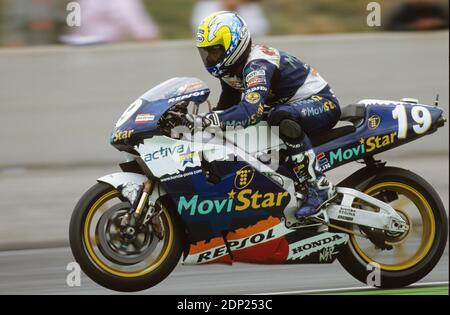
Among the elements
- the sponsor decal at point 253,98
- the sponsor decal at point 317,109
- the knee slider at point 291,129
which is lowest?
the knee slider at point 291,129

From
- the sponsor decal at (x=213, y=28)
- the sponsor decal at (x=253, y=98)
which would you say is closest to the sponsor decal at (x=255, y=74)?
the sponsor decal at (x=253, y=98)

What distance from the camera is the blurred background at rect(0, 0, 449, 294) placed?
9258mm

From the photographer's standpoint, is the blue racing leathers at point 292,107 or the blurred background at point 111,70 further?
the blurred background at point 111,70

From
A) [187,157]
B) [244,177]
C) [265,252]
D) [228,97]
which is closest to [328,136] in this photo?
[244,177]

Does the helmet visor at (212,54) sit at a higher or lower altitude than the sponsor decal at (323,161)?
higher

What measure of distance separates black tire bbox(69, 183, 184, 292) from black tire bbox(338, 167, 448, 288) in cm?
114

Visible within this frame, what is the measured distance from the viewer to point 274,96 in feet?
21.5

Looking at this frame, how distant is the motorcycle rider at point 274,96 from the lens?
20.0 feet

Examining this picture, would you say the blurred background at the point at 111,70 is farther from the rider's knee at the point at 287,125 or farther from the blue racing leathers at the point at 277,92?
the rider's knee at the point at 287,125

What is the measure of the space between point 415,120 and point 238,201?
132 cm

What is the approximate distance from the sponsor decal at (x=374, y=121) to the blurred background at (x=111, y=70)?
2.81 metres

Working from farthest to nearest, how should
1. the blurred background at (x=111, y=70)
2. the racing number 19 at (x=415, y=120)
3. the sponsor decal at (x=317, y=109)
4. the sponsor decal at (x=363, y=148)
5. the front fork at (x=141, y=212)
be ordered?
the blurred background at (x=111, y=70) < the racing number 19 at (x=415, y=120) < the sponsor decal at (x=363, y=148) < the sponsor decal at (x=317, y=109) < the front fork at (x=141, y=212)

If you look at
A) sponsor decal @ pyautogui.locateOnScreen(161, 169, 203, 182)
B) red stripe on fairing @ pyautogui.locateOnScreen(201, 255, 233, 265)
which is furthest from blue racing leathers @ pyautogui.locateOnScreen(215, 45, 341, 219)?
red stripe on fairing @ pyautogui.locateOnScreen(201, 255, 233, 265)
